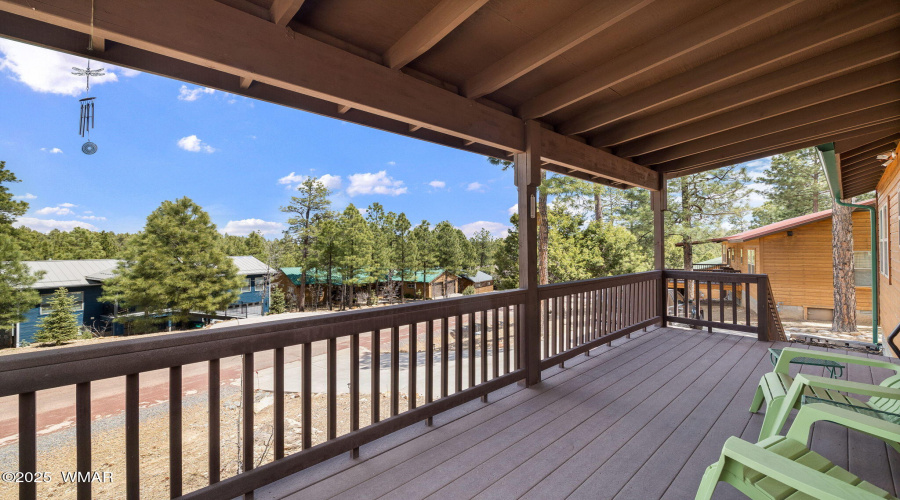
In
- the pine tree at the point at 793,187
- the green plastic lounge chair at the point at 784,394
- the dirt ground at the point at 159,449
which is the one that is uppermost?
the pine tree at the point at 793,187

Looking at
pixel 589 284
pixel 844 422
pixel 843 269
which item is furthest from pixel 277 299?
pixel 843 269

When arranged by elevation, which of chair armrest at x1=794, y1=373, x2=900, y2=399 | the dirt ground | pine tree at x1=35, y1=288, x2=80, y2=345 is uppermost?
chair armrest at x1=794, y1=373, x2=900, y2=399

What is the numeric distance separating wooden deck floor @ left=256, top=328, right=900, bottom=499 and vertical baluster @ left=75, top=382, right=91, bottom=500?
687 mm

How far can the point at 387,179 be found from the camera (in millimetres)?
50219

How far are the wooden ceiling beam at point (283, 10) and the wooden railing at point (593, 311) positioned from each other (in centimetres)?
262

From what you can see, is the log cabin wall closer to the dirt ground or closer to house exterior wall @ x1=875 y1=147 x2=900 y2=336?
house exterior wall @ x1=875 y1=147 x2=900 y2=336

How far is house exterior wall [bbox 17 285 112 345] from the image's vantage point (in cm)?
862

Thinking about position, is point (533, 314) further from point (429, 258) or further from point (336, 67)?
point (429, 258)

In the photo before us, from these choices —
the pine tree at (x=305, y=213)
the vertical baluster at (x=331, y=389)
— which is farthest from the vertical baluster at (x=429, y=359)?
the pine tree at (x=305, y=213)

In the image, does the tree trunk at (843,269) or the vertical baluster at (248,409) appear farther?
the tree trunk at (843,269)

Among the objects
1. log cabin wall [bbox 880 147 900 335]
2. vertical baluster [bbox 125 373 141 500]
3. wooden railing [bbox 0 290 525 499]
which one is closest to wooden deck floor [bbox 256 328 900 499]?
wooden railing [bbox 0 290 525 499]

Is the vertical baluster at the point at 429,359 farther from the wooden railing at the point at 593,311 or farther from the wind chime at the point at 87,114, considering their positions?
the wind chime at the point at 87,114

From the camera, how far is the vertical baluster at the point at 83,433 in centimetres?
133

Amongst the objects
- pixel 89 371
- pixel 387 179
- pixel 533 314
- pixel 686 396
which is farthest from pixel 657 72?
pixel 387 179
